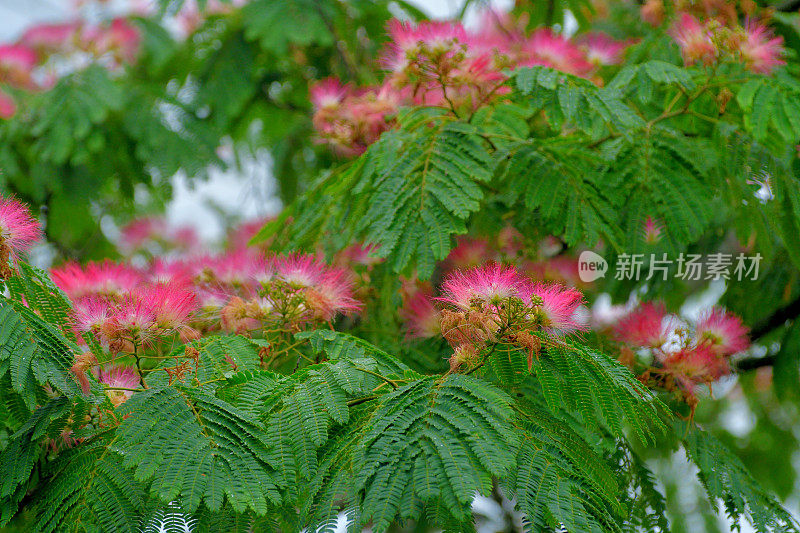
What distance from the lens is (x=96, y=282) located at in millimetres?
3402

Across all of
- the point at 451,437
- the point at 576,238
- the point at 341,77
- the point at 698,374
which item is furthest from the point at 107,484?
the point at 341,77

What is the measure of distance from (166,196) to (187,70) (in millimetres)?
1010

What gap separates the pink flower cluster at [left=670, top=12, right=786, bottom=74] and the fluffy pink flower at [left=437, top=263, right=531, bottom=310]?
1614mm

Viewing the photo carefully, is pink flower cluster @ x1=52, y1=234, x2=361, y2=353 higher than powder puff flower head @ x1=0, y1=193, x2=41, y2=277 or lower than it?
lower

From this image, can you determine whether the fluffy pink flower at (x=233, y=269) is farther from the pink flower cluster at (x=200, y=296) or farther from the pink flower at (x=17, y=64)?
the pink flower at (x=17, y=64)

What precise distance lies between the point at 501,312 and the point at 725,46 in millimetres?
1830

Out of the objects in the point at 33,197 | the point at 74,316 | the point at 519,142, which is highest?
the point at 519,142

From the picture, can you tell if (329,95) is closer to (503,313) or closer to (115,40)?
(503,313)

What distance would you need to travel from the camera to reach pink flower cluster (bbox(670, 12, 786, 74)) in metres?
3.62

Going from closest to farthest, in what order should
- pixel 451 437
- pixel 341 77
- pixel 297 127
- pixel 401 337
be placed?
pixel 451 437, pixel 401 337, pixel 341 77, pixel 297 127

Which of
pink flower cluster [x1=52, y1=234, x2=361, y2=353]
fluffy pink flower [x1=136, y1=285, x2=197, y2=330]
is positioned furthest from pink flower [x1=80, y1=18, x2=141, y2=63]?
fluffy pink flower [x1=136, y1=285, x2=197, y2=330]

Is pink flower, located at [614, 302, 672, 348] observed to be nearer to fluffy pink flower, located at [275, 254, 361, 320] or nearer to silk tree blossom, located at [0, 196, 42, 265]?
fluffy pink flower, located at [275, 254, 361, 320]

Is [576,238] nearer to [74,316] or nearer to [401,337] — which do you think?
[401,337]

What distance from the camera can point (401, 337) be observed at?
3.71 meters
